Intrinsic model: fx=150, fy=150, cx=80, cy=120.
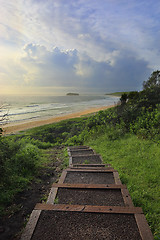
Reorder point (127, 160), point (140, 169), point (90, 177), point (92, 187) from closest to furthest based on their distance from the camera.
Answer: point (92, 187)
point (90, 177)
point (140, 169)
point (127, 160)

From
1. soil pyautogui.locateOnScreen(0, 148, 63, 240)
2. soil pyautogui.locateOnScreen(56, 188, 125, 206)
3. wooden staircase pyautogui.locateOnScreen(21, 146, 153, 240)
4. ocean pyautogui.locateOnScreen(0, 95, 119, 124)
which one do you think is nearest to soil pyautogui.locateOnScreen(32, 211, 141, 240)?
wooden staircase pyautogui.locateOnScreen(21, 146, 153, 240)

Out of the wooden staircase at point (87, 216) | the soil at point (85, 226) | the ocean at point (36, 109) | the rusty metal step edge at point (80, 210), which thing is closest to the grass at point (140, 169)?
the rusty metal step edge at point (80, 210)

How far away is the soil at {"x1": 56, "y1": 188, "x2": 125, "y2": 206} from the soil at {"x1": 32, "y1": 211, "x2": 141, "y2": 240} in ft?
1.32

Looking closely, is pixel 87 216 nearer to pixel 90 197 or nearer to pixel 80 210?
pixel 80 210

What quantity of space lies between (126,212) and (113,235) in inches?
20.5

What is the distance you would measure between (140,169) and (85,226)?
3040 mm

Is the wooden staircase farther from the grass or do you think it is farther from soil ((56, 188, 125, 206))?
the grass

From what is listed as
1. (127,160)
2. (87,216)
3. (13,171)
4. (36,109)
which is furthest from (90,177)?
(36,109)

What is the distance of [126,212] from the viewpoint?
2.79 meters

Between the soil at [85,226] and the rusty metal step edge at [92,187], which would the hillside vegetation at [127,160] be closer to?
the rusty metal step edge at [92,187]

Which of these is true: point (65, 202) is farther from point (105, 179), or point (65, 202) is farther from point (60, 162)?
point (60, 162)

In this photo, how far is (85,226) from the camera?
2.58 meters

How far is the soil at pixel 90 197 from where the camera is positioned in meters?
3.22

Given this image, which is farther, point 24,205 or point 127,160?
point 127,160
